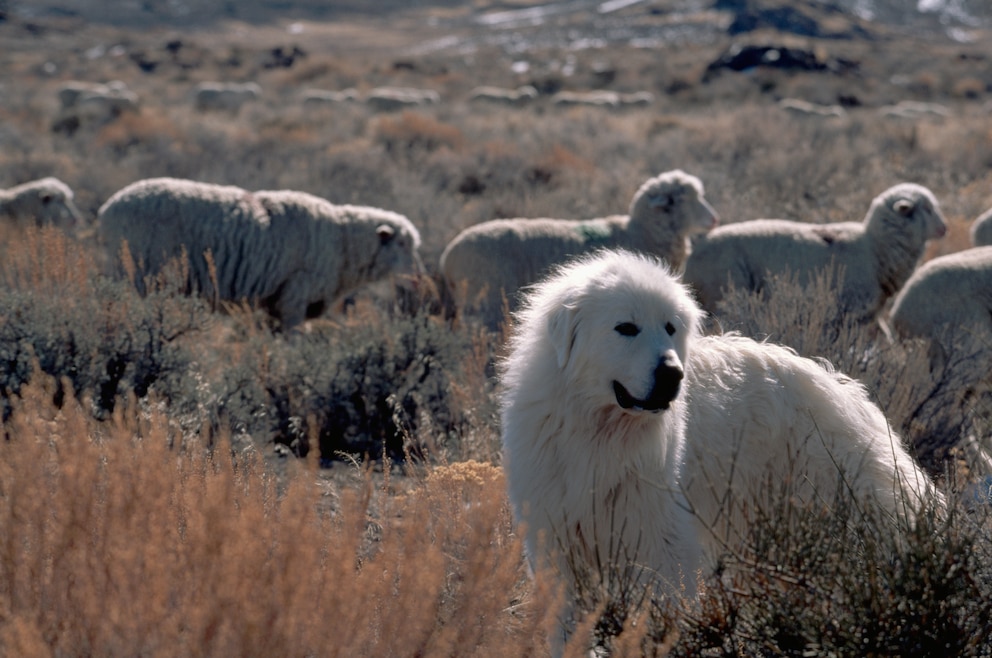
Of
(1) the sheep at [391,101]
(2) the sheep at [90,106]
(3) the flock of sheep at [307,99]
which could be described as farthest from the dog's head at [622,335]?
(1) the sheep at [391,101]

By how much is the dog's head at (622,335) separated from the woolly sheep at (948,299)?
4.71 meters

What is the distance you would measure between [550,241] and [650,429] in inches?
230

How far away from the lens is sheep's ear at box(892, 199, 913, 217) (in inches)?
365

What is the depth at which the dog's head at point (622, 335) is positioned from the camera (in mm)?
3506

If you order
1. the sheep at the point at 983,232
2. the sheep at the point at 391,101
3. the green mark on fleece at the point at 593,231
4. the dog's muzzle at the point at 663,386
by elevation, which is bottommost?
the sheep at the point at 391,101

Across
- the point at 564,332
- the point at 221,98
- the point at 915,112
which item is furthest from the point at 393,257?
the point at 915,112

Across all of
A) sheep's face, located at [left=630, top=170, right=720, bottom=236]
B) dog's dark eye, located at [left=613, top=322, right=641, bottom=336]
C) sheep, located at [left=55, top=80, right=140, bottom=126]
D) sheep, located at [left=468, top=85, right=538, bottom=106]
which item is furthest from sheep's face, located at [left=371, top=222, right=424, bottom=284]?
sheep, located at [left=468, top=85, right=538, bottom=106]

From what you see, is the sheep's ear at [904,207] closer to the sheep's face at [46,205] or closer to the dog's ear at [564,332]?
the dog's ear at [564,332]

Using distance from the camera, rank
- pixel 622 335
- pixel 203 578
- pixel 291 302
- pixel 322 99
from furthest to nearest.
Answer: pixel 322 99, pixel 291 302, pixel 622 335, pixel 203 578

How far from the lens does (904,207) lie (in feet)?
30.5

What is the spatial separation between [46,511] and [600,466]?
200 cm

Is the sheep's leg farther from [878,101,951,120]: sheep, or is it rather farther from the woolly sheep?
[878,101,951,120]: sheep

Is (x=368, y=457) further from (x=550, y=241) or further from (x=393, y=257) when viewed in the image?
(x=393, y=257)

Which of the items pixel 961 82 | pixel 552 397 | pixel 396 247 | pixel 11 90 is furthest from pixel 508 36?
pixel 552 397
